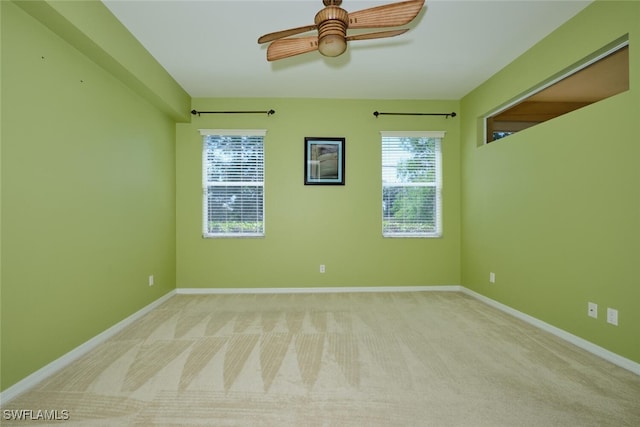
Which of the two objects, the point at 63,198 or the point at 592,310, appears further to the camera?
the point at 592,310

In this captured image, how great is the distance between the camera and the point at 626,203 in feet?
6.83

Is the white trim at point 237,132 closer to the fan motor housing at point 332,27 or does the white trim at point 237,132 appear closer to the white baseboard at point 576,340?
the fan motor housing at point 332,27

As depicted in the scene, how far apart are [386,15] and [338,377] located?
2337 millimetres

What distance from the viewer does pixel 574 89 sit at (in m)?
2.59

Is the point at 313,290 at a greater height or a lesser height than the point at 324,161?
lesser

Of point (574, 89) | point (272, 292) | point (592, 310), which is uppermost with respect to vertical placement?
point (574, 89)

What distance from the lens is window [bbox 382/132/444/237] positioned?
14.1 ft

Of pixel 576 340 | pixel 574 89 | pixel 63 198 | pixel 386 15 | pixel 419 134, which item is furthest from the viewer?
pixel 419 134

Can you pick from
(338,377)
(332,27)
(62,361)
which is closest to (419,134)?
(332,27)

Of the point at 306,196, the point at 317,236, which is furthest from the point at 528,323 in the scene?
the point at 306,196

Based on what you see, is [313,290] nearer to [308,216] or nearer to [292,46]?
[308,216]

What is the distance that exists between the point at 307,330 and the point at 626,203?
2.72 meters

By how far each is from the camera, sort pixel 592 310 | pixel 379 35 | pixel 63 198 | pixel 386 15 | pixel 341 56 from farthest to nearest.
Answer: pixel 341 56, pixel 592 310, pixel 63 198, pixel 379 35, pixel 386 15

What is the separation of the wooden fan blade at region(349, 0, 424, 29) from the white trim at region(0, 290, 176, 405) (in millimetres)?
3060
